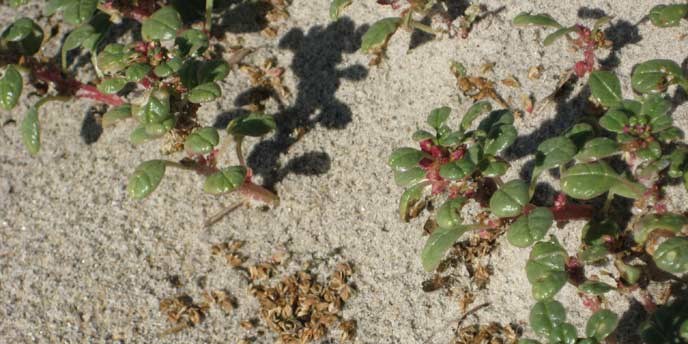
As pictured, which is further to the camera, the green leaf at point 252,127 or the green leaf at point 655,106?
the green leaf at point 252,127

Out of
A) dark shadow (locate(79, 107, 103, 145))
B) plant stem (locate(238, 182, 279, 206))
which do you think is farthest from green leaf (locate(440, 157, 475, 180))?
dark shadow (locate(79, 107, 103, 145))

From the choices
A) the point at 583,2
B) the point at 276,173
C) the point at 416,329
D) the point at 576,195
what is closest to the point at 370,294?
the point at 416,329

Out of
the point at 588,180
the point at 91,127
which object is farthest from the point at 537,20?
the point at 91,127

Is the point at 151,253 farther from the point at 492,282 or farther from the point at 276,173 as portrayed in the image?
the point at 492,282

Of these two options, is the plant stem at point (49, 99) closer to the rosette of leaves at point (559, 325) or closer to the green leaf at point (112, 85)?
the green leaf at point (112, 85)

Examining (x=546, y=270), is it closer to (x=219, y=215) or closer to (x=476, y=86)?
(x=476, y=86)

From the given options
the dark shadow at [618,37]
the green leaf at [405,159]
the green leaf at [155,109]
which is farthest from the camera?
the dark shadow at [618,37]

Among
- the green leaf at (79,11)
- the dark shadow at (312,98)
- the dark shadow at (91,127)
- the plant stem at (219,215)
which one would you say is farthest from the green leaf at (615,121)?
the dark shadow at (91,127)
